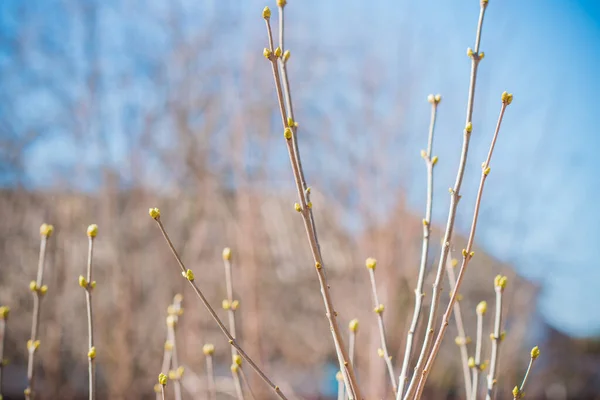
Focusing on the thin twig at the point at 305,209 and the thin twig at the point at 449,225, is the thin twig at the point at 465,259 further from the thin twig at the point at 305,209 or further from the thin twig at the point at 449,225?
the thin twig at the point at 305,209

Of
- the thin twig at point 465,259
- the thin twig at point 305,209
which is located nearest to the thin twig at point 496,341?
the thin twig at point 465,259

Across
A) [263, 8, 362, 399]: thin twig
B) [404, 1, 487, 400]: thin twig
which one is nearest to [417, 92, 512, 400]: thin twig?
[404, 1, 487, 400]: thin twig

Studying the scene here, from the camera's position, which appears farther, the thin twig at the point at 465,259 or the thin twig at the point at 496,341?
the thin twig at the point at 496,341

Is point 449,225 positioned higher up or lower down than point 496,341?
higher up

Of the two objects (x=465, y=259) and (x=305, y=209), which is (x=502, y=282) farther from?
(x=305, y=209)

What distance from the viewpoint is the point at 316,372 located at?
7.53 meters

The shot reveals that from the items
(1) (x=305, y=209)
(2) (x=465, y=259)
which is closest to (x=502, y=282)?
(2) (x=465, y=259)

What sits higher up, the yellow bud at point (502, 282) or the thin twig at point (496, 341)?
the yellow bud at point (502, 282)

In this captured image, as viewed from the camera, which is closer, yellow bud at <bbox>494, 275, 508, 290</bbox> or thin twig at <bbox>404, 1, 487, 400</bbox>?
thin twig at <bbox>404, 1, 487, 400</bbox>

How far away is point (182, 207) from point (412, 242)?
2605mm

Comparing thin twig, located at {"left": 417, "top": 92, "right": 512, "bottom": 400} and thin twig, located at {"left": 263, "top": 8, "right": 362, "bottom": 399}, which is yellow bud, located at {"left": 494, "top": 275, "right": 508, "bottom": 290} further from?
thin twig, located at {"left": 263, "top": 8, "right": 362, "bottom": 399}

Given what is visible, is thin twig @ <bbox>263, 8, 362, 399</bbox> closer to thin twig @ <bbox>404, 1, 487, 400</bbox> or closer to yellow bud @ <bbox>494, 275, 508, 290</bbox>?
thin twig @ <bbox>404, 1, 487, 400</bbox>

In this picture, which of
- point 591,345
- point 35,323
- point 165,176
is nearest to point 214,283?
point 165,176

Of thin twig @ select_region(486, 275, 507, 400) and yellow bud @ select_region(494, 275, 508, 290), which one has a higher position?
yellow bud @ select_region(494, 275, 508, 290)
